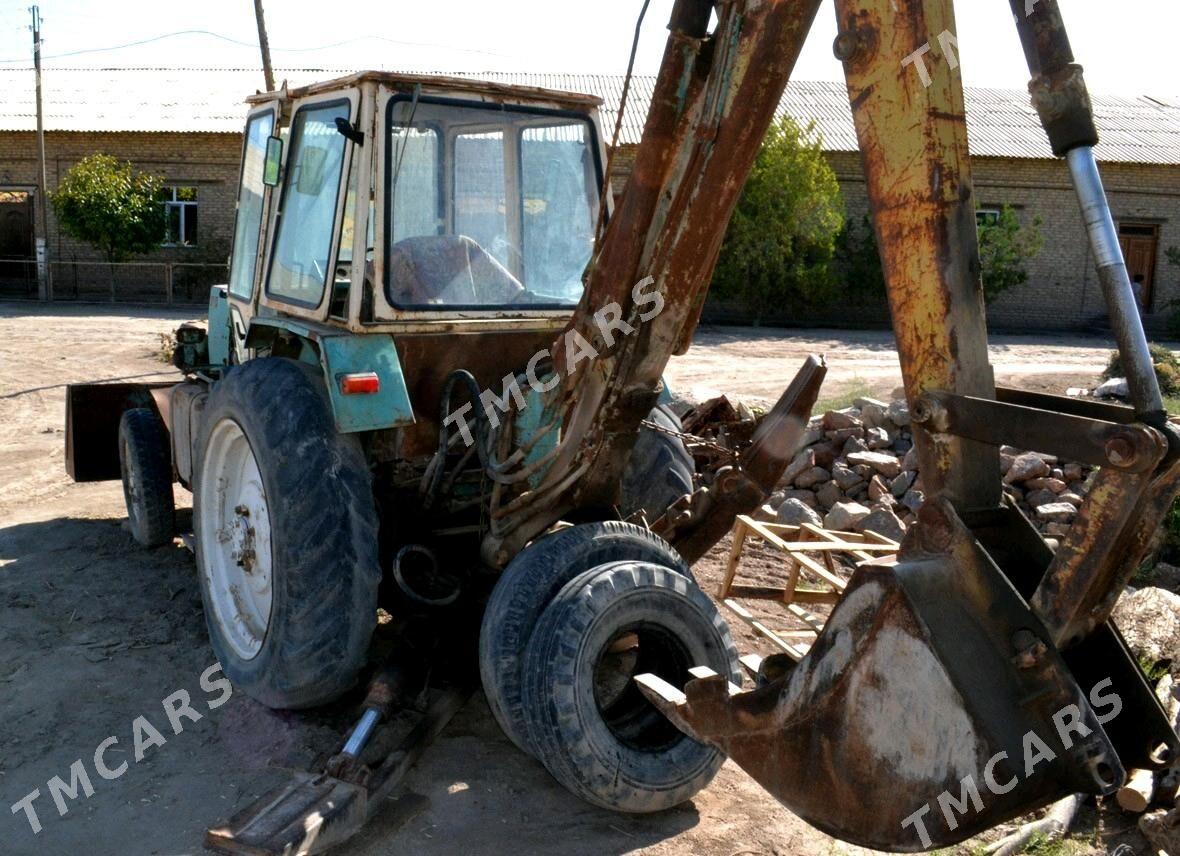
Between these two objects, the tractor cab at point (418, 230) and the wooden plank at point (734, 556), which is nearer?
the tractor cab at point (418, 230)

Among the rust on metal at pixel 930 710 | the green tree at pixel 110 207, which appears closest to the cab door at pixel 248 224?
the rust on metal at pixel 930 710

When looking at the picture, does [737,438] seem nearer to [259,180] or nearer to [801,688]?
[259,180]

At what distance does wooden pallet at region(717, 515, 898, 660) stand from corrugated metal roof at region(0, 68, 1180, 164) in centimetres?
1532

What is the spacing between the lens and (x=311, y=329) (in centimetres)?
423

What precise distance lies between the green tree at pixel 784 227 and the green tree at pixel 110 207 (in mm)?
11180

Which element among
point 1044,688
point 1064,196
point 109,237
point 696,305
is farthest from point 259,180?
point 1064,196

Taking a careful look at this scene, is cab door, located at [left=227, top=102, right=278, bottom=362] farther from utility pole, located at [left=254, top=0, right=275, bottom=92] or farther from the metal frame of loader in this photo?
Result: utility pole, located at [left=254, top=0, right=275, bottom=92]

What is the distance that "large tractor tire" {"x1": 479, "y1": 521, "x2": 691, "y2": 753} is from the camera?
11.3 ft

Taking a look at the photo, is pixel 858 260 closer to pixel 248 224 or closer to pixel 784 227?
pixel 784 227

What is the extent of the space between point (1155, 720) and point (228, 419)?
3337 millimetres

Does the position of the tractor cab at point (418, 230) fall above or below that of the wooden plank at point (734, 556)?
above

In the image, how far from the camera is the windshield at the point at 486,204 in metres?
4.21
